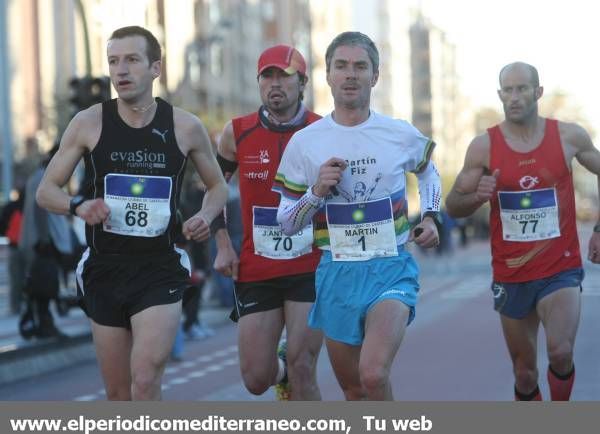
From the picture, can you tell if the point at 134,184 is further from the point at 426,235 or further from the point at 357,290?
the point at 426,235

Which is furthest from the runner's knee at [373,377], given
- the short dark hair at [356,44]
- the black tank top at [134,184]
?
the short dark hair at [356,44]

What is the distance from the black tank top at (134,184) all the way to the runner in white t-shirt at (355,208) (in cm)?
57

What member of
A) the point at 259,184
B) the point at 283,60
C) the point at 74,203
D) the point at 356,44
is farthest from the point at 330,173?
the point at 259,184

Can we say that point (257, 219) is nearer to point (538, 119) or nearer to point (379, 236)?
point (379, 236)

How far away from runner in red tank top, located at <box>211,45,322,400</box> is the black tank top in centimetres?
106

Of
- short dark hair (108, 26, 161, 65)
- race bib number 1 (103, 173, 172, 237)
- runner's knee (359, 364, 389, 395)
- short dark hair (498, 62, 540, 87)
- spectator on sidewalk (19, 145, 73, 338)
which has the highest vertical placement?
short dark hair (108, 26, 161, 65)

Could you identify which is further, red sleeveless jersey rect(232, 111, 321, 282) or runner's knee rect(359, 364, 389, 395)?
red sleeveless jersey rect(232, 111, 321, 282)

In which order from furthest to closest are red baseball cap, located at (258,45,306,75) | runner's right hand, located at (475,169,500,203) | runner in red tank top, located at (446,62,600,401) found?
runner in red tank top, located at (446,62,600,401) → runner's right hand, located at (475,169,500,203) → red baseball cap, located at (258,45,306,75)

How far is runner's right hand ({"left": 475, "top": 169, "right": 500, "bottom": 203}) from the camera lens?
7875 millimetres

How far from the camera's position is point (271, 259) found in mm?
7941

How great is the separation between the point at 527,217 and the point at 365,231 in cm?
161

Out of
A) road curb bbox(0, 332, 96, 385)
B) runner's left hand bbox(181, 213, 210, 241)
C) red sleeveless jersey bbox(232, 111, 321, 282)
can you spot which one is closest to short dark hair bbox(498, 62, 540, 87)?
red sleeveless jersey bbox(232, 111, 321, 282)

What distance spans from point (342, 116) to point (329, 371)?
20.2ft

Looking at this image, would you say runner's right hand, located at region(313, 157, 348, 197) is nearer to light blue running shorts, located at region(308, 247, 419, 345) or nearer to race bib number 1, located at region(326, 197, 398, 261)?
race bib number 1, located at region(326, 197, 398, 261)
